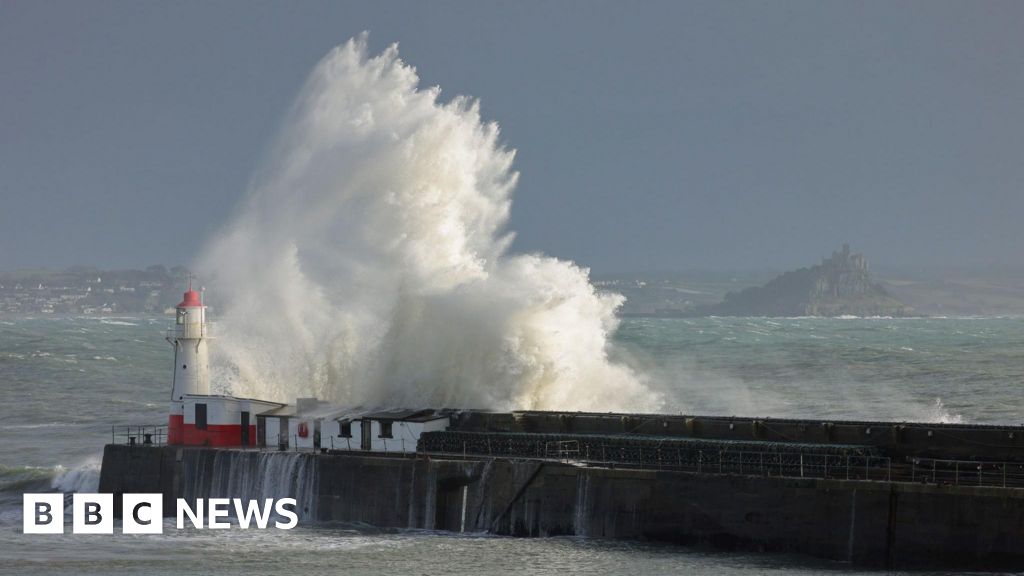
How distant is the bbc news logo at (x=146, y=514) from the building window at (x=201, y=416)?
201 cm

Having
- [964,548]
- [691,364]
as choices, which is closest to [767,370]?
[691,364]

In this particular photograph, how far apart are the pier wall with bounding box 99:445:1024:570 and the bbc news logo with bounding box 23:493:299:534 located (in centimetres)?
32

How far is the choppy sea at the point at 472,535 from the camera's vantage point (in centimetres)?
2641

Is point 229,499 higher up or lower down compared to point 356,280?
lower down

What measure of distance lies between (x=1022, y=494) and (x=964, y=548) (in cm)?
129

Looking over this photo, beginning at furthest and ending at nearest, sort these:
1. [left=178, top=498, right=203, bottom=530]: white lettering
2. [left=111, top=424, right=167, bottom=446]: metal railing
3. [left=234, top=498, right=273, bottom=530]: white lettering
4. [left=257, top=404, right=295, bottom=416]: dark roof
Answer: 1. [left=111, top=424, right=167, bottom=446]: metal railing
2. [left=257, top=404, right=295, bottom=416]: dark roof
3. [left=178, top=498, right=203, bottom=530]: white lettering
4. [left=234, top=498, right=273, bottom=530]: white lettering

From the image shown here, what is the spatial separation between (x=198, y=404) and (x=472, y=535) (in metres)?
9.16

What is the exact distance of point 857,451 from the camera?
92.1ft

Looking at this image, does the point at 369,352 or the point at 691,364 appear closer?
the point at 369,352

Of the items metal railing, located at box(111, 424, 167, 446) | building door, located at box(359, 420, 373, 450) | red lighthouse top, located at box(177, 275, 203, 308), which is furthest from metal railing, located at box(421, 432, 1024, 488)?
metal railing, located at box(111, 424, 167, 446)

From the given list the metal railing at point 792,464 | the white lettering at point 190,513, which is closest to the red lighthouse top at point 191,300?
the white lettering at point 190,513

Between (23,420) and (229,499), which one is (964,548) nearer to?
(229,499)

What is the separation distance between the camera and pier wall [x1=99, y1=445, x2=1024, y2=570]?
24.4 metres

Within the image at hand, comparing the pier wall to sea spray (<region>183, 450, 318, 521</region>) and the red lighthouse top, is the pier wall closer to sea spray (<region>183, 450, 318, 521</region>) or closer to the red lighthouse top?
sea spray (<region>183, 450, 318, 521</region>)
